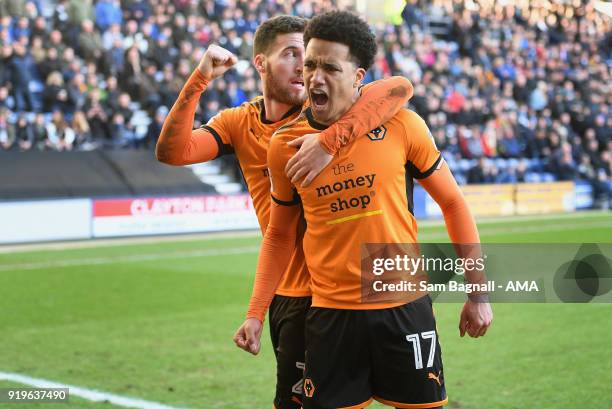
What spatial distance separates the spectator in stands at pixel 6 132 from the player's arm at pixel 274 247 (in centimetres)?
1587

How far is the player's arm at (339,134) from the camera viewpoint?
A: 3445 mm

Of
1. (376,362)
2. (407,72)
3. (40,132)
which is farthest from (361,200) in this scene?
(407,72)

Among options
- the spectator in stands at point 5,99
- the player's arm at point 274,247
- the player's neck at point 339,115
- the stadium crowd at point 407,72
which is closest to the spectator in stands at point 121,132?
the stadium crowd at point 407,72

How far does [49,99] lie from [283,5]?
9.77 meters

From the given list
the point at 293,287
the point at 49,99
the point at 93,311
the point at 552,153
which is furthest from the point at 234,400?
the point at 552,153

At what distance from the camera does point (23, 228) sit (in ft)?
58.0

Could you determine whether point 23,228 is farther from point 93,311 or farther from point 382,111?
point 382,111

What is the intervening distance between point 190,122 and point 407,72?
24934mm

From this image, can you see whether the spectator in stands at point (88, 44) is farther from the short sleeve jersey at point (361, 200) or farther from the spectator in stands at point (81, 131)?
the short sleeve jersey at point (361, 200)

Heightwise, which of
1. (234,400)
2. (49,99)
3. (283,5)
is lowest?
(234,400)

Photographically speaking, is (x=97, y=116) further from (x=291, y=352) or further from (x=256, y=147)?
(x=291, y=352)

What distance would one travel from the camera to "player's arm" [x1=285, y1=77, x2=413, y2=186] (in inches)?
136

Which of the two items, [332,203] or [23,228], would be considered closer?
[332,203]

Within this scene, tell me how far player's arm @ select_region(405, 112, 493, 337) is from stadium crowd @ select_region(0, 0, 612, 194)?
1642 cm
